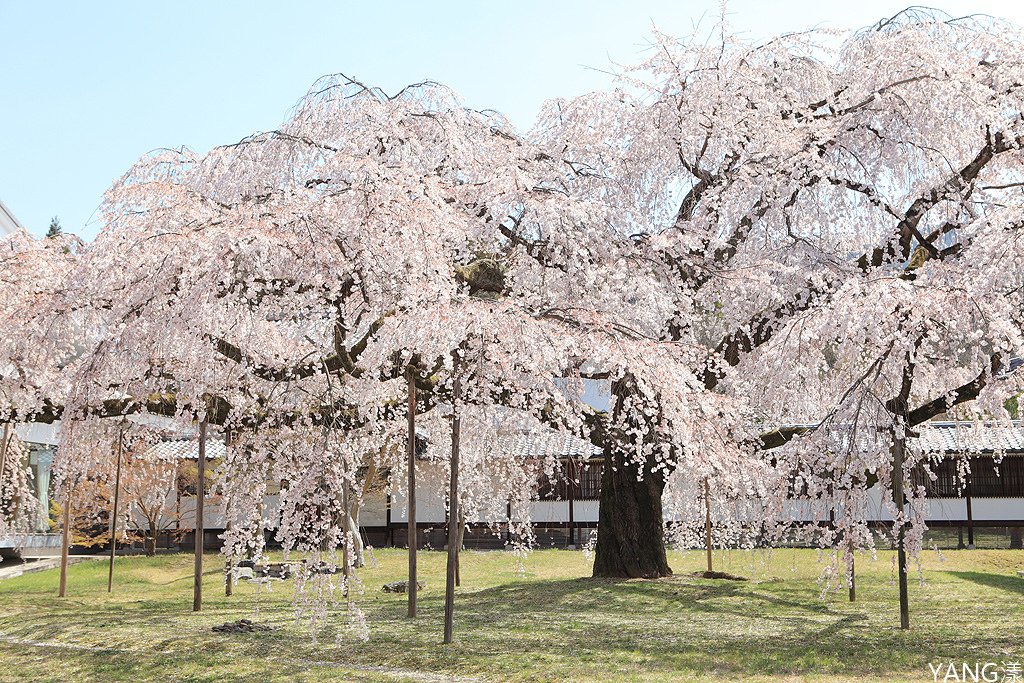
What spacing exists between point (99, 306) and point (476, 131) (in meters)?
5.60

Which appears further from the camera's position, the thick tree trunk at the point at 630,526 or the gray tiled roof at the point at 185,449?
the gray tiled roof at the point at 185,449

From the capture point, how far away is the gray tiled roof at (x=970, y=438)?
12860 millimetres

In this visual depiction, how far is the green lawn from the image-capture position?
830 cm

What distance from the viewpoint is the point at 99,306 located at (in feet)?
31.3

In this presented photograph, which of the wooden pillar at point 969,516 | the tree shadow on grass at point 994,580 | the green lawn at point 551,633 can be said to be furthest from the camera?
the wooden pillar at point 969,516

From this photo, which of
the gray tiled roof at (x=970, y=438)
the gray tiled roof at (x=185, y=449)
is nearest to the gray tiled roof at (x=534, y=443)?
the gray tiled roof at (x=970, y=438)

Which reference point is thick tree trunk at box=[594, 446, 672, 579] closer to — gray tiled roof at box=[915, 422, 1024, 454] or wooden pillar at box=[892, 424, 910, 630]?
gray tiled roof at box=[915, 422, 1024, 454]

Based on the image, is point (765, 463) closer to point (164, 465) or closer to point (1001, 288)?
point (1001, 288)

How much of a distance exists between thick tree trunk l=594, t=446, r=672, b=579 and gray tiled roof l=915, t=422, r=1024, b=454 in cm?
374

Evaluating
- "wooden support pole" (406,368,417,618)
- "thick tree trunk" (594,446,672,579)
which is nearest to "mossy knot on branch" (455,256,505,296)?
"wooden support pole" (406,368,417,618)

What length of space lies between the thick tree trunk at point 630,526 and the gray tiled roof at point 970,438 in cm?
374

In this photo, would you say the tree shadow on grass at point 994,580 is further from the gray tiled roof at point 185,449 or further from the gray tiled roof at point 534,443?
the gray tiled roof at point 185,449

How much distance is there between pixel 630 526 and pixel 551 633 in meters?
4.59

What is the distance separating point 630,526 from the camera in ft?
47.0
